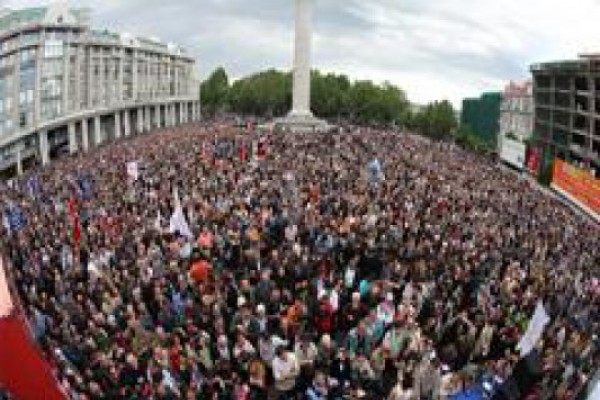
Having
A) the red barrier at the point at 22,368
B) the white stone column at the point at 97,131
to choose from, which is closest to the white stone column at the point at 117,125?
the white stone column at the point at 97,131

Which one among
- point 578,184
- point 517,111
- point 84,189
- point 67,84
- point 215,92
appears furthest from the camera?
point 215,92

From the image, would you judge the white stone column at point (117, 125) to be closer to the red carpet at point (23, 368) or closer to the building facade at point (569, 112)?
the building facade at point (569, 112)

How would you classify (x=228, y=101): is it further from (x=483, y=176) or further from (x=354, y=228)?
(x=354, y=228)

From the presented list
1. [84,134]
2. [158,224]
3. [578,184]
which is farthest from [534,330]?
[84,134]

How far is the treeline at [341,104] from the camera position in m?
120

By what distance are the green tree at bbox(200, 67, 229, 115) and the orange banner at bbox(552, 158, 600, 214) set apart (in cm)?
9098

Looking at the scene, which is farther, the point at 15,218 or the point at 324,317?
the point at 15,218

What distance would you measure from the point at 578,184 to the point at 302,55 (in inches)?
844

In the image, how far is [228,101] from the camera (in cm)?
13738

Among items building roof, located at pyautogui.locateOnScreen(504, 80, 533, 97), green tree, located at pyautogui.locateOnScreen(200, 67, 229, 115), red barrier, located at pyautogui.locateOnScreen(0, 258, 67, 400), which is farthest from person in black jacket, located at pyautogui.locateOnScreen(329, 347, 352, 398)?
green tree, located at pyautogui.locateOnScreen(200, 67, 229, 115)

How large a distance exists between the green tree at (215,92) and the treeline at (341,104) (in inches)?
6.7

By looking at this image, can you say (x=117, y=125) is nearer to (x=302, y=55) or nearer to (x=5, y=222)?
(x=302, y=55)

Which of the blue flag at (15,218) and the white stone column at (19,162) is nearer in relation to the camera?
the blue flag at (15,218)

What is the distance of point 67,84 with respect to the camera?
63219 mm
